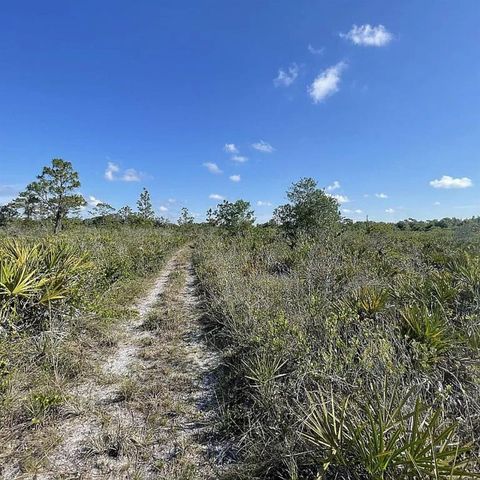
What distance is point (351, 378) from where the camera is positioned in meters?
2.80

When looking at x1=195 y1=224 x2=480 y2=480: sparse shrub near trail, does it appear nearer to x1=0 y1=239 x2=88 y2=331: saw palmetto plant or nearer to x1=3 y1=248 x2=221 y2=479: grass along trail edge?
x1=3 y1=248 x2=221 y2=479: grass along trail edge

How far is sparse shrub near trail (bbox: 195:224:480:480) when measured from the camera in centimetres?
199

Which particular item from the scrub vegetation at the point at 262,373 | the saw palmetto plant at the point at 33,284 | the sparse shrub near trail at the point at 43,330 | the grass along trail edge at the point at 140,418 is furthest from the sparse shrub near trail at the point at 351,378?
the saw palmetto plant at the point at 33,284

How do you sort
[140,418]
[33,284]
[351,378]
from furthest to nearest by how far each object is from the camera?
[33,284] → [140,418] → [351,378]

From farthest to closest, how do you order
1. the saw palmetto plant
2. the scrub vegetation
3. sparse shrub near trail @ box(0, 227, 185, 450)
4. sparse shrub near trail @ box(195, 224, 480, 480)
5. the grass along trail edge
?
the saw palmetto plant
sparse shrub near trail @ box(0, 227, 185, 450)
the grass along trail edge
the scrub vegetation
sparse shrub near trail @ box(195, 224, 480, 480)

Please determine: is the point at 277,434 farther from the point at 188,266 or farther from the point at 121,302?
the point at 188,266

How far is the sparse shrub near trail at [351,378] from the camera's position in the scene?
1988 mm

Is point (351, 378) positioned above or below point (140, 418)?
above

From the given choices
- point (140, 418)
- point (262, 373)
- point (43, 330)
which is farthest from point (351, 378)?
point (43, 330)

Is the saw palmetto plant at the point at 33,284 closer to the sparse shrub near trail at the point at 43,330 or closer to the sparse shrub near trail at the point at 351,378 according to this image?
the sparse shrub near trail at the point at 43,330

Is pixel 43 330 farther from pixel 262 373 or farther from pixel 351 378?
pixel 351 378

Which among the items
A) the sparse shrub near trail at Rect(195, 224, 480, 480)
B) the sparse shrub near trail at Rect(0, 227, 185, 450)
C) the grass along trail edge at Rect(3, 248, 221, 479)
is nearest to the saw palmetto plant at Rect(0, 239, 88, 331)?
the sparse shrub near trail at Rect(0, 227, 185, 450)

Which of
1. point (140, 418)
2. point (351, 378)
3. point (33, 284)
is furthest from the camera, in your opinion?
point (33, 284)

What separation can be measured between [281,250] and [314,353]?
25.0ft
